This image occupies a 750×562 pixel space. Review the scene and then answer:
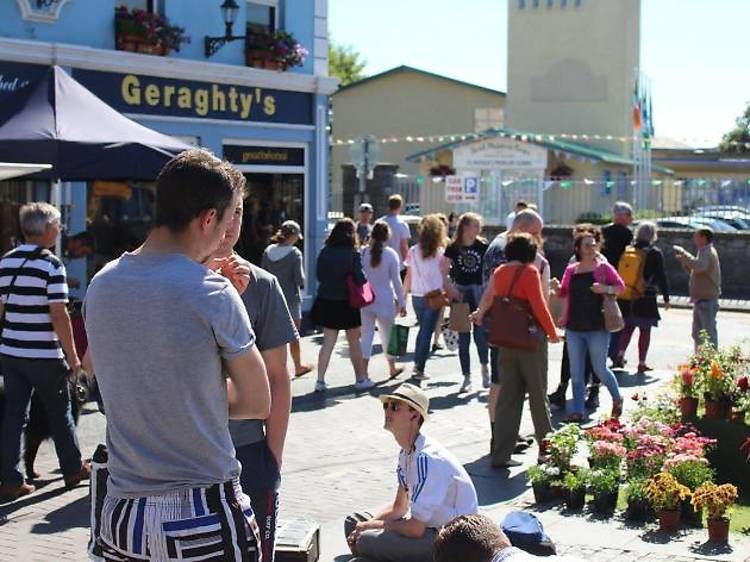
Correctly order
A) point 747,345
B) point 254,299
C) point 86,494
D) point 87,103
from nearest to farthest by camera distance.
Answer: point 254,299, point 86,494, point 87,103, point 747,345

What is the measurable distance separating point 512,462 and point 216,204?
6.54 meters

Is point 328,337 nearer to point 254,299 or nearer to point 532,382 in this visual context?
point 532,382

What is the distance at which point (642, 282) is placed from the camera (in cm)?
1444

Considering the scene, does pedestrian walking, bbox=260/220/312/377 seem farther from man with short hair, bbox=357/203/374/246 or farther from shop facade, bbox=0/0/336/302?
man with short hair, bbox=357/203/374/246

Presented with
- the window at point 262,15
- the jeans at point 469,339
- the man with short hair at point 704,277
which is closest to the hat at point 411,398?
the jeans at point 469,339

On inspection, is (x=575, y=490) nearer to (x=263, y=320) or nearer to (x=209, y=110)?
(x=263, y=320)

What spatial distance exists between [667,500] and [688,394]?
73.4 inches

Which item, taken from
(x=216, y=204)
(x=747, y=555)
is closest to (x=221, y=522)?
(x=216, y=204)

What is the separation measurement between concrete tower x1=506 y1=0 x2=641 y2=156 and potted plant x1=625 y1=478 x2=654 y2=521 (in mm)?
40466

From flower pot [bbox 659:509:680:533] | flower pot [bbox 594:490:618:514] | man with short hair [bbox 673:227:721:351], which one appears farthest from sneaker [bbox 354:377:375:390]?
flower pot [bbox 659:509:680:533]

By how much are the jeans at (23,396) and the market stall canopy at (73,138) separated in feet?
9.66

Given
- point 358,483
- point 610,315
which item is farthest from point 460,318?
point 358,483

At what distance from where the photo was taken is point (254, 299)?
4.57 m

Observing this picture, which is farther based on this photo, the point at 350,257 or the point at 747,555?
the point at 350,257
